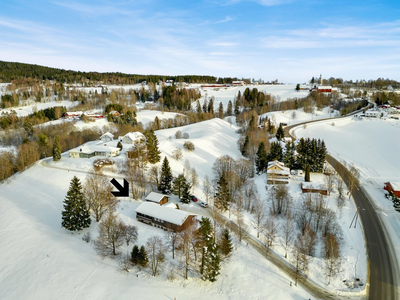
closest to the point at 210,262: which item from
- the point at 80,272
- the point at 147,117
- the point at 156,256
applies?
the point at 156,256

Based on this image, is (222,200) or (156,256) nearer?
(156,256)

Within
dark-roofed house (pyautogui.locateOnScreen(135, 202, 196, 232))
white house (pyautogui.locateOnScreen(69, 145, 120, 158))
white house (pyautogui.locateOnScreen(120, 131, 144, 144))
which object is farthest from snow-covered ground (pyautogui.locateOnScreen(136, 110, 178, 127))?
dark-roofed house (pyautogui.locateOnScreen(135, 202, 196, 232))

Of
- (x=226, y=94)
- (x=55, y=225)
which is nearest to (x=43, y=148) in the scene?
(x=55, y=225)

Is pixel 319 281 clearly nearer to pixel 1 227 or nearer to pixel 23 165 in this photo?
pixel 1 227

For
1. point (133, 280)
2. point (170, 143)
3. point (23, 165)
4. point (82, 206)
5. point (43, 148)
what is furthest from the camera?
point (170, 143)

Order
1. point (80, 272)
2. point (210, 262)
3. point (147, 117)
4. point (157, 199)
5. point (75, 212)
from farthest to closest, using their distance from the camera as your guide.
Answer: point (147, 117)
point (157, 199)
point (75, 212)
point (210, 262)
point (80, 272)

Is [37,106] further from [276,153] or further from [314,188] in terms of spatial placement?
[314,188]
